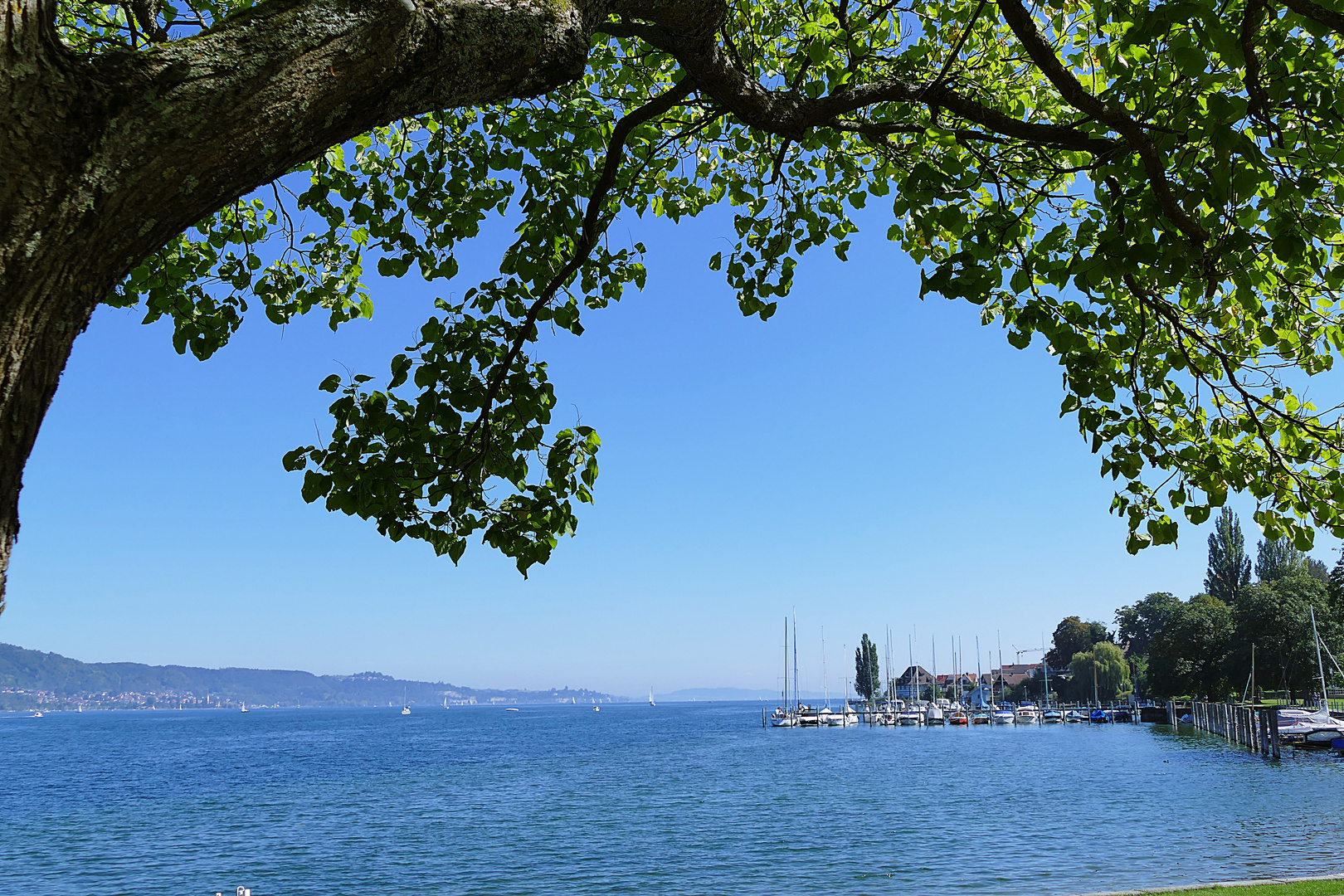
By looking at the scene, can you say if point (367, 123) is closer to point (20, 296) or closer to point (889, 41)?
point (20, 296)

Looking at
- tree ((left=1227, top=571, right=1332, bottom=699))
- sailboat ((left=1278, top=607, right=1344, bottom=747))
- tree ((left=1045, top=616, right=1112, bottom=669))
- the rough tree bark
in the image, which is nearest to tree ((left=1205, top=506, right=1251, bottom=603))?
tree ((left=1045, top=616, right=1112, bottom=669))

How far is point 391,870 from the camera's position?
27.7m

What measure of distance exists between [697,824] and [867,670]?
131 metres

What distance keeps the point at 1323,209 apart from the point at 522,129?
15.8 feet

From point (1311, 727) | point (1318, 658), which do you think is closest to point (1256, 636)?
A: point (1318, 658)

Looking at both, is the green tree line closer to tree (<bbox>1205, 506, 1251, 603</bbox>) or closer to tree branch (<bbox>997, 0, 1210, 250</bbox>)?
tree (<bbox>1205, 506, 1251, 603</bbox>)

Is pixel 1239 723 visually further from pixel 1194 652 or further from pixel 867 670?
pixel 867 670

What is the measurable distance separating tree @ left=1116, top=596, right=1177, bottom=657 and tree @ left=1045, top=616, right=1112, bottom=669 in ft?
10.9

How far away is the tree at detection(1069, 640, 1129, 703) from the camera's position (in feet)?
385

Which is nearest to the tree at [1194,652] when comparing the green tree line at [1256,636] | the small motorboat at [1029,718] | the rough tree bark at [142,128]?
the green tree line at [1256,636]

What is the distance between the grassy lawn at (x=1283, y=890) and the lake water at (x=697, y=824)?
21.0 ft

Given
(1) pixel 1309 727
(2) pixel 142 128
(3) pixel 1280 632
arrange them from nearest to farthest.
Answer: (2) pixel 142 128, (1) pixel 1309 727, (3) pixel 1280 632

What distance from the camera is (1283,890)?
45.9 ft

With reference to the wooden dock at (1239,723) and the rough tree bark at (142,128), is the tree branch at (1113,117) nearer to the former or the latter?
the rough tree bark at (142,128)
